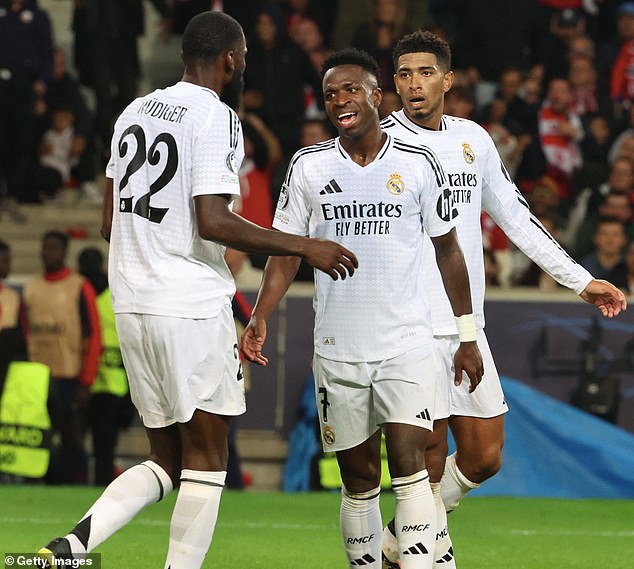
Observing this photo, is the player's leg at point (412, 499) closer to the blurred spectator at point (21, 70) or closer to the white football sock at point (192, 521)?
the white football sock at point (192, 521)

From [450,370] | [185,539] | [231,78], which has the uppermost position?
[231,78]

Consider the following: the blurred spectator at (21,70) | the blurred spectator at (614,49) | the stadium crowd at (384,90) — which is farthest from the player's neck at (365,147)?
the blurred spectator at (614,49)

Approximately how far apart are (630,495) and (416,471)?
608 cm

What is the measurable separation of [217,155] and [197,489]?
1259mm

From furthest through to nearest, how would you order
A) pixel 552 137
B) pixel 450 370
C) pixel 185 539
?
pixel 552 137 < pixel 450 370 < pixel 185 539

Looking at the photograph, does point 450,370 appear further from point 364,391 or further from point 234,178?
point 234,178

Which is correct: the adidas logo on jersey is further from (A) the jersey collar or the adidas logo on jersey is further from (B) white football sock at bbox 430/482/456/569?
(B) white football sock at bbox 430/482/456/569

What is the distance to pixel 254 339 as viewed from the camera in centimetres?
612

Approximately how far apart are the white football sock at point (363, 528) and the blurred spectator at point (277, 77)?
8630 mm

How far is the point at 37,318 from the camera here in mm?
11859

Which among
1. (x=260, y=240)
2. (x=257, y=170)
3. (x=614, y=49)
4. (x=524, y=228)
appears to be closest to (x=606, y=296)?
(x=524, y=228)

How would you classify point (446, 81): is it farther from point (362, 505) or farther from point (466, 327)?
point (362, 505)

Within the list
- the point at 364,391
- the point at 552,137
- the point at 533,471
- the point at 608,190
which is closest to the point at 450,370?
the point at 364,391

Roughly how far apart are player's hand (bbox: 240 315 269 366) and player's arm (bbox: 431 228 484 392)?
78 centimetres
